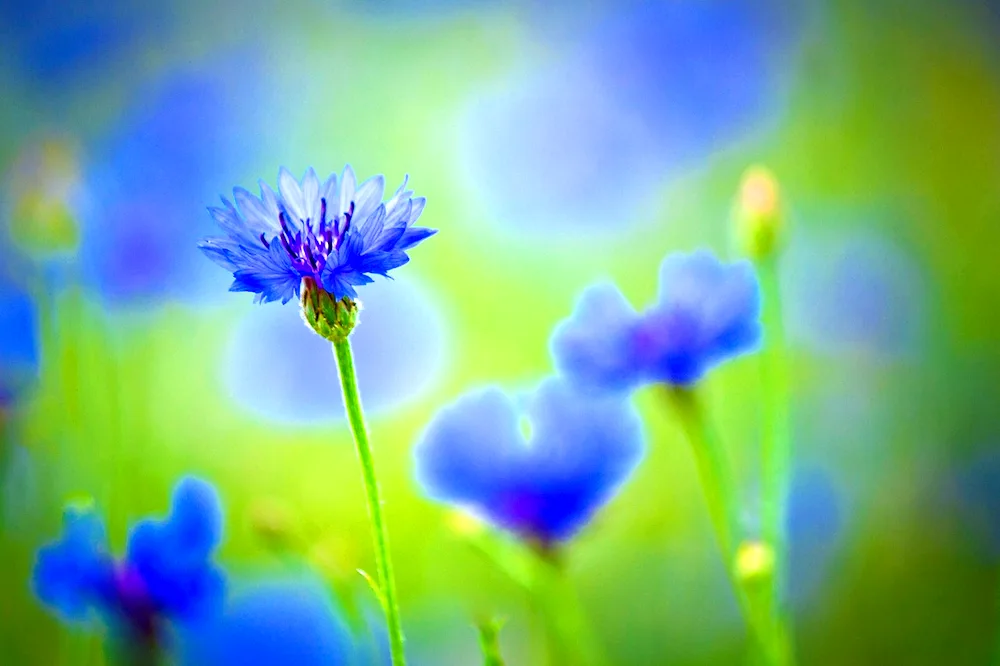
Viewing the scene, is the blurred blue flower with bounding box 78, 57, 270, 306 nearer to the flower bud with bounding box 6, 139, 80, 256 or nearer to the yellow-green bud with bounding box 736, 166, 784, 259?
the flower bud with bounding box 6, 139, 80, 256

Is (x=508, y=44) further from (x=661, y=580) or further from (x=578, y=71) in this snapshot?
(x=661, y=580)

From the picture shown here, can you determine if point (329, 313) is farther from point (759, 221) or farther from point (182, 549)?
point (759, 221)

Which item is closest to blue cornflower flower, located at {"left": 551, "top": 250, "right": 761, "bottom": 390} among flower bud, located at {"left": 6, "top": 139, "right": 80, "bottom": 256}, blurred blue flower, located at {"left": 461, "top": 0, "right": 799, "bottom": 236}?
flower bud, located at {"left": 6, "top": 139, "right": 80, "bottom": 256}

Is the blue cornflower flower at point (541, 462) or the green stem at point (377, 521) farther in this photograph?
the blue cornflower flower at point (541, 462)

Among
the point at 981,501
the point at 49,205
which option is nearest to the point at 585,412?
the point at 49,205

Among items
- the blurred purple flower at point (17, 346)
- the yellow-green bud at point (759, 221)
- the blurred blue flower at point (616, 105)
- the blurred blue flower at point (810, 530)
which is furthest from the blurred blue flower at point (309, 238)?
the blurred blue flower at point (616, 105)

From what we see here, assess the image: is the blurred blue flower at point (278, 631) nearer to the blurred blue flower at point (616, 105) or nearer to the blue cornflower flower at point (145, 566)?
the blue cornflower flower at point (145, 566)
